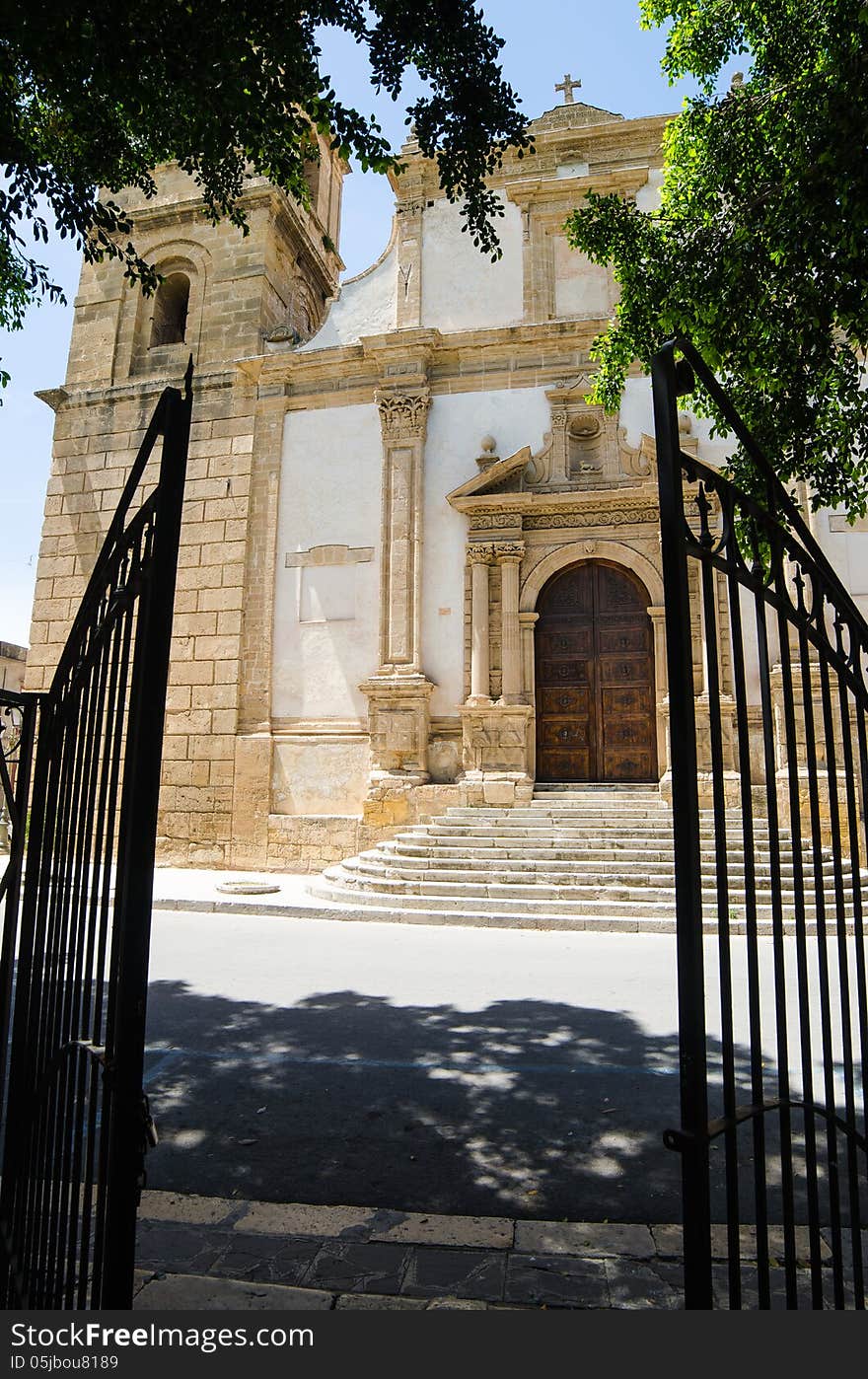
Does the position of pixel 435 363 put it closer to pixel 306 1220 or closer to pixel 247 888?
pixel 247 888

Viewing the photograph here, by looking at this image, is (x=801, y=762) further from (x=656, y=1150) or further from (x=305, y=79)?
(x=305, y=79)

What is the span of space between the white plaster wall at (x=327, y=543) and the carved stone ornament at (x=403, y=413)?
1.04 ft

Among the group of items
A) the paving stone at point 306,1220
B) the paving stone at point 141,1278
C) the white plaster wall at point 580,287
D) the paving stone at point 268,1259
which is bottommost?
the paving stone at point 306,1220

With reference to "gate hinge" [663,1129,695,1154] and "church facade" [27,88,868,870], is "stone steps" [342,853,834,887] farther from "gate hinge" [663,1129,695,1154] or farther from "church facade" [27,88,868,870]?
"gate hinge" [663,1129,695,1154]

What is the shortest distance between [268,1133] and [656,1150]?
1413 millimetres

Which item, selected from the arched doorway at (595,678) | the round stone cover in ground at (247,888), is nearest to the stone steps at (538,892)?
the round stone cover in ground at (247,888)

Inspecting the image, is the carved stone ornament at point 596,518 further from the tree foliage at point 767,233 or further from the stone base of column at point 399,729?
the tree foliage at point 767,233

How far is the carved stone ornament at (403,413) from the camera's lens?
12.4m

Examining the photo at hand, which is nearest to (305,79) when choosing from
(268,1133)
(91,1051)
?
(91,1051)

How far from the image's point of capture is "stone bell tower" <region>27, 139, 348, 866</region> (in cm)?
1237

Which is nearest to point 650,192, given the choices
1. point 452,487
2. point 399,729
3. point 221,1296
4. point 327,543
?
point 452,487

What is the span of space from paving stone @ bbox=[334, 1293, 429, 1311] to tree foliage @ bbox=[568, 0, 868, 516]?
3.81 m

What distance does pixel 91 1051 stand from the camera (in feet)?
5.63

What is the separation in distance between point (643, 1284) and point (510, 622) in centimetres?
997
